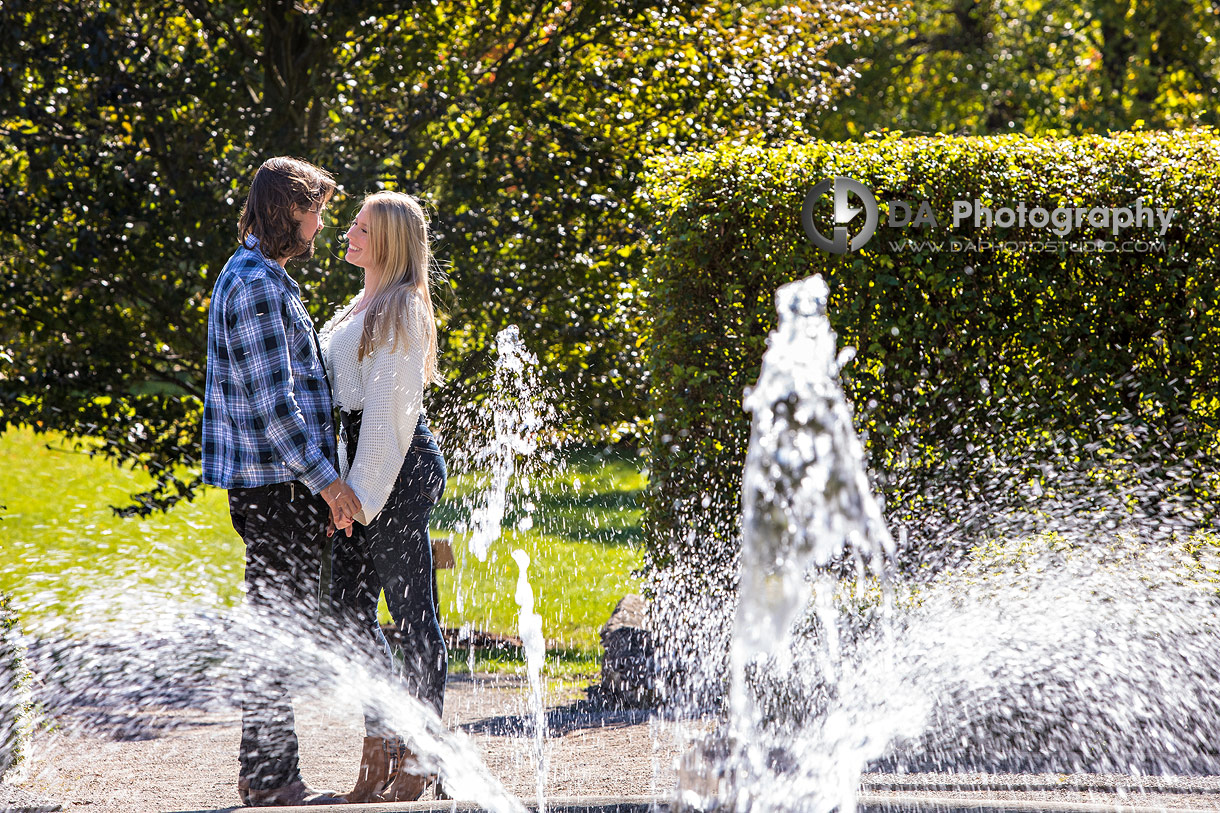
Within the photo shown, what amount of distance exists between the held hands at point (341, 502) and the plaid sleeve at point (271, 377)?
3 cm

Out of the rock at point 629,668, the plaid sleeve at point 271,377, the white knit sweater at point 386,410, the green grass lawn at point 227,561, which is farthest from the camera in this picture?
the green grass lawn at point 227,561

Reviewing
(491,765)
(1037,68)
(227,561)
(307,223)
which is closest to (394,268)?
(307,223)

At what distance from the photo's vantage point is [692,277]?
16.2 feet

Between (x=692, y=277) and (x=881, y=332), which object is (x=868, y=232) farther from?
(x=692, y=277)

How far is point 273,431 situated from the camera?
3.13 metres

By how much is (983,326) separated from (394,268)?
263cm

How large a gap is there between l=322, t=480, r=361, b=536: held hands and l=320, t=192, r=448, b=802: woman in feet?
0.08

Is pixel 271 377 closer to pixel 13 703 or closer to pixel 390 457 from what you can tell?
pixel 390 457

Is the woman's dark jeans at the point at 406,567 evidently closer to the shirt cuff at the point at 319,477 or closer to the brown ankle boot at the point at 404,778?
the brown ankle boot at the point at 404,778

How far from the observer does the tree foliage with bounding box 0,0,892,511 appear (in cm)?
610

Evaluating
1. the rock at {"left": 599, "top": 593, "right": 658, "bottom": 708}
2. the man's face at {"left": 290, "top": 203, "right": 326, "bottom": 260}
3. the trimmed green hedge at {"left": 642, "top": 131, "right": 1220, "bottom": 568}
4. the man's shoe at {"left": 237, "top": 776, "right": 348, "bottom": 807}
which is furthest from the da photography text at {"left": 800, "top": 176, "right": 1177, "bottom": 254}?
the man's shoe at {"left": 237, "top": 776, "right": 348, "bottom": 807}

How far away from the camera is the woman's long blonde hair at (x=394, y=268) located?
3327 mm

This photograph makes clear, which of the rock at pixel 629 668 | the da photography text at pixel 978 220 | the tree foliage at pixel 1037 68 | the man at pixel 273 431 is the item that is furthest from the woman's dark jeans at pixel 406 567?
the tree foliage at pixel 1037 68

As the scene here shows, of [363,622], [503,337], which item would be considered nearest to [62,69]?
[503,337]
